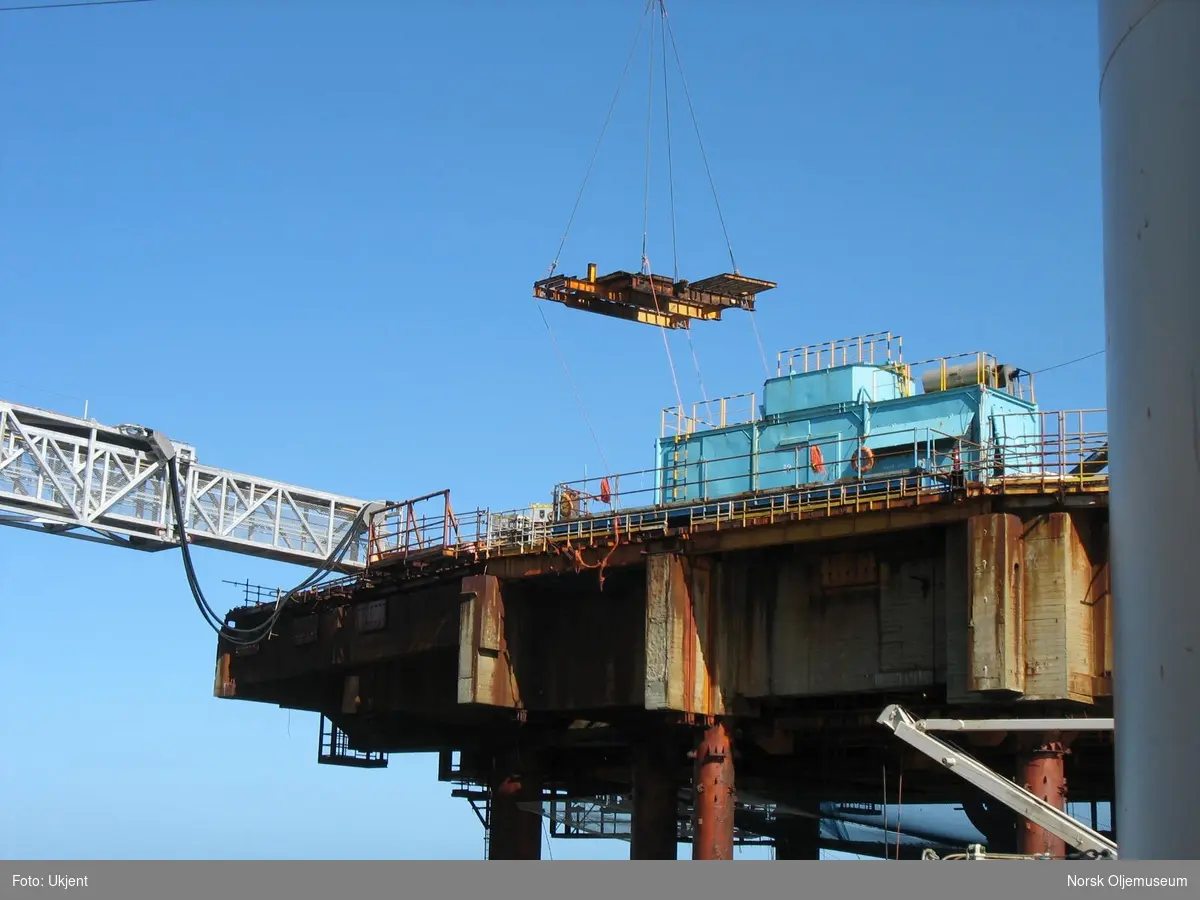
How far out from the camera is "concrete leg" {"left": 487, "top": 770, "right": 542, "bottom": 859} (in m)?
54.0

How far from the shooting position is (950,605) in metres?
37.4

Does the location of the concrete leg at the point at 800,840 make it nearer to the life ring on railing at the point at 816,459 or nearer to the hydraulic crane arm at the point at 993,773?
the life ring on railing at the point at 816,459

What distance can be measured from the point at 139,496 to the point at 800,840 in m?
31.0

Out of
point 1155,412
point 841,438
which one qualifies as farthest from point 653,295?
point 1155,412

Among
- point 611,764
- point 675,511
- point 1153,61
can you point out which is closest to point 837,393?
point 675,511

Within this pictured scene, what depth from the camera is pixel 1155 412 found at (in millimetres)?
8227

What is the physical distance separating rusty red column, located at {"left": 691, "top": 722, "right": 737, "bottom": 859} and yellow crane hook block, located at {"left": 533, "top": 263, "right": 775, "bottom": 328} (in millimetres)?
21740

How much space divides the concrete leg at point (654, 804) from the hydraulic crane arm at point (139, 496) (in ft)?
54.0

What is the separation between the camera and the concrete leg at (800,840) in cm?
6456

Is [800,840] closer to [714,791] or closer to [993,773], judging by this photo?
[714,791]

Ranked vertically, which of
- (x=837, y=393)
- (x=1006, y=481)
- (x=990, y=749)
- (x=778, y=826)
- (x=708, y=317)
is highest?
(x=708, y=317)

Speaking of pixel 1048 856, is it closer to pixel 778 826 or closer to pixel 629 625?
pixel 629 625

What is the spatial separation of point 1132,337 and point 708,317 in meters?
53.5

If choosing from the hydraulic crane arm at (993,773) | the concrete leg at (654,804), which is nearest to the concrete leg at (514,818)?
the concrete leg at (654,804)
